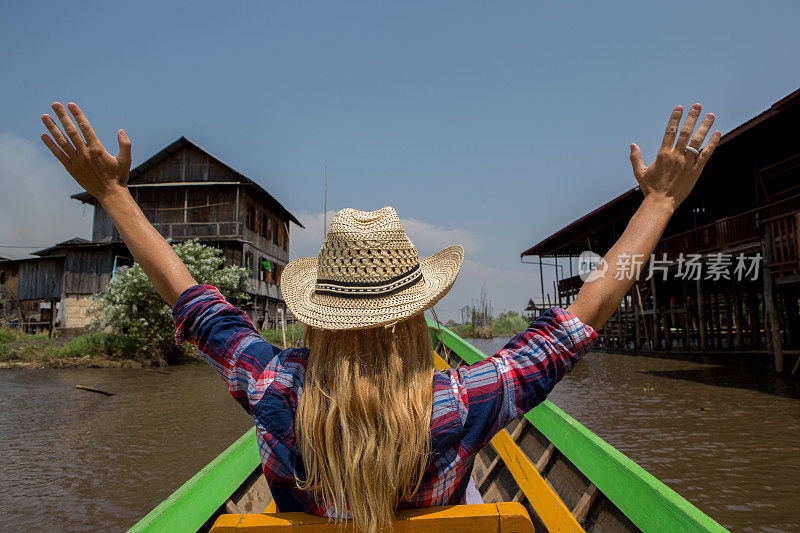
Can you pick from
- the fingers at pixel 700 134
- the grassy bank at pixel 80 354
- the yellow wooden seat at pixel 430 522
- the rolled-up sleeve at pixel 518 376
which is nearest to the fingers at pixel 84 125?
the yellow wooden seat at pixel 430 522

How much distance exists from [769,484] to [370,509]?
5872 millimetres

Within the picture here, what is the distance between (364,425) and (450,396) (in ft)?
0.75

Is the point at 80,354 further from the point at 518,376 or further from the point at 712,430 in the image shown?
the point at 518,376

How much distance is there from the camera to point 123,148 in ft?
4.89

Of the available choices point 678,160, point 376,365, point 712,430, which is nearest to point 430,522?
point 376,365

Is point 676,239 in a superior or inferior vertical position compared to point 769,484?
superior

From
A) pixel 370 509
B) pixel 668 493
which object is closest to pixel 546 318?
pixel 370 509

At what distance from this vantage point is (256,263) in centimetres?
2362

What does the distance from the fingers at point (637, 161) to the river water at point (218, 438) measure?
426 centimetres

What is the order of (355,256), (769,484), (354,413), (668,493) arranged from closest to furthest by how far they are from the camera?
(354,413)
(355,256)
(668,493)
(769,484)

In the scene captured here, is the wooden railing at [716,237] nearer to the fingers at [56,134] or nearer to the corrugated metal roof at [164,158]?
the fingers at [56,134]

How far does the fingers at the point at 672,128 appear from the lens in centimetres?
137

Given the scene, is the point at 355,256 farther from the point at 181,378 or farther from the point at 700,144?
the point at 181,378

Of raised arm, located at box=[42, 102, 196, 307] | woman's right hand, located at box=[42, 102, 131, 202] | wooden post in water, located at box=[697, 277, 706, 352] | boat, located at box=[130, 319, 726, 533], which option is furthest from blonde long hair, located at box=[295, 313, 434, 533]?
wooden post in water, located at box=[697, 277, 706, 352]
